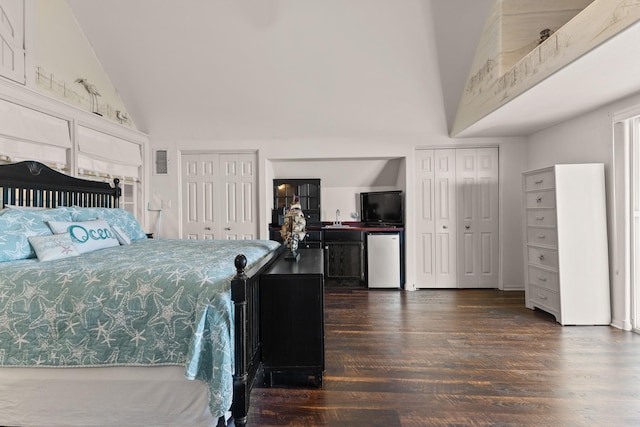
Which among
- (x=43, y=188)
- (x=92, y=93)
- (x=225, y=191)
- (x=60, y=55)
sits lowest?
(x=43, y=188)

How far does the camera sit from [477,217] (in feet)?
14.8

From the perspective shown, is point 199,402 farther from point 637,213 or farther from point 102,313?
point 637,213

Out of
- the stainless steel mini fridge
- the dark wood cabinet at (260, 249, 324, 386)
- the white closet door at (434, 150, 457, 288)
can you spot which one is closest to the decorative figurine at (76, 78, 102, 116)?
the dark wood cabinet at (260, 249, 324, 386)

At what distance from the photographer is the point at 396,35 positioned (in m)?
3.42

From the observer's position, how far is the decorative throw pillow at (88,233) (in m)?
2.37

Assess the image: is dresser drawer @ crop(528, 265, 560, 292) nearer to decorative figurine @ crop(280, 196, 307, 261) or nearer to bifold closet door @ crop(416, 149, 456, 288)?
bifold closet door @ crop(416, 149, 456, 288)

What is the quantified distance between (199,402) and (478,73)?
12.8 ft

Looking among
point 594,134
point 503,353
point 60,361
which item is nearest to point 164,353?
point 60,361

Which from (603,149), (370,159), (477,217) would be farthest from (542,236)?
(370,159)

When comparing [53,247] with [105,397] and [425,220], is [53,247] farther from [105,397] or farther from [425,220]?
[425,220]

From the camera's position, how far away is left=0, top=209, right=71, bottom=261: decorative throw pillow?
2.03 m

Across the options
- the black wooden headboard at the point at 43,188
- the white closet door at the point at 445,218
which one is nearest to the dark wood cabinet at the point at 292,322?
the black wooden headboard at the point at 43,188

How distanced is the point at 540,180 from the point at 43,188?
476 centimetres

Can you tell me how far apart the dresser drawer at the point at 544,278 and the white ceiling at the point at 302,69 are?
65.2 inches
